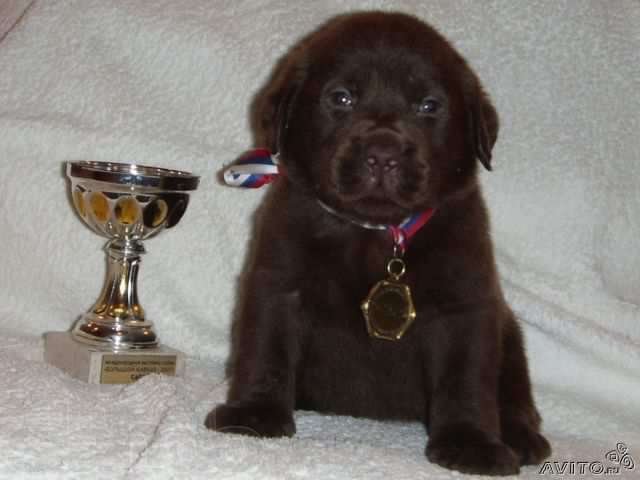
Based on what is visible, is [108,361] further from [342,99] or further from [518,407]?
[518,407]

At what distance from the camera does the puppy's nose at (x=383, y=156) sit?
2.15m

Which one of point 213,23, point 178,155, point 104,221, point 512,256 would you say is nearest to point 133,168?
point 104,221

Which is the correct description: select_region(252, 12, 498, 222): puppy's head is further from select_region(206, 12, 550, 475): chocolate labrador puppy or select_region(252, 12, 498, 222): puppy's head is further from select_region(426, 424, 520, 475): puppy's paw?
select_region(426, 424, 520, 475): puppy's paw

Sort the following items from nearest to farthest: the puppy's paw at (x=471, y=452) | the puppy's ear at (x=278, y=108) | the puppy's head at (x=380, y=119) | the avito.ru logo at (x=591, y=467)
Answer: the puppy's paw at (x=471, y=452) < the puppy's head at (x=380, y=119) < the avito.ru logo at (x=591, y=467) < the puppy's ear at (x=278, y=108)

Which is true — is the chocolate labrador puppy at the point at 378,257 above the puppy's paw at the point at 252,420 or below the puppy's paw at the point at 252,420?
above

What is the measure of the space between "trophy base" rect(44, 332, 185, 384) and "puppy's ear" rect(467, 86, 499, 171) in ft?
3.62

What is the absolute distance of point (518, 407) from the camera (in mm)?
2498

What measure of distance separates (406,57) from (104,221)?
1.12m

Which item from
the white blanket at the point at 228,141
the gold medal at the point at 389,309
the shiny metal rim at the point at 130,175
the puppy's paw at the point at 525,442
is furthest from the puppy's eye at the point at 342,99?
the white blanket at the point at 228,141

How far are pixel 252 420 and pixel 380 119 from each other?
745mm

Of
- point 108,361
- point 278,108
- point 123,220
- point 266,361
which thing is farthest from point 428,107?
point 108,361

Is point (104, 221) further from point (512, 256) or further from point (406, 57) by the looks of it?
point (512, 256)

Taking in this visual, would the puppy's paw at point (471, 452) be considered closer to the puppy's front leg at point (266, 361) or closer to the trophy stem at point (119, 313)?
the puppy's front leg at point (266, 361)

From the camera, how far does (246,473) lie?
6.26 ft
